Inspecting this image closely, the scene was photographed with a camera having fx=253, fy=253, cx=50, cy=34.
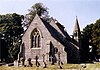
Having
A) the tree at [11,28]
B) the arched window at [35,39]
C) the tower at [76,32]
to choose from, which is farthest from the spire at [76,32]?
the tree at [11,28]

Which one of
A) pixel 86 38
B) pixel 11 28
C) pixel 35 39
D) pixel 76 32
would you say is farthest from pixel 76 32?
pixel 11 28

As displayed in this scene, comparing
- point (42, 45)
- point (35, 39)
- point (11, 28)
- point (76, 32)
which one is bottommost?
point (42, 45)

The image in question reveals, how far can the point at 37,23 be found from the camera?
5869cm

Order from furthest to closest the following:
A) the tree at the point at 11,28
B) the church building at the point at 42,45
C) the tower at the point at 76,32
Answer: the tree at the point at 11,28 → the tower at the point at 76,32 → the church building at the point at 42,45

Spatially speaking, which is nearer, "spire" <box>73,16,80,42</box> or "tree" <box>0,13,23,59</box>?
"spire" <box>73,16,80,42</box>

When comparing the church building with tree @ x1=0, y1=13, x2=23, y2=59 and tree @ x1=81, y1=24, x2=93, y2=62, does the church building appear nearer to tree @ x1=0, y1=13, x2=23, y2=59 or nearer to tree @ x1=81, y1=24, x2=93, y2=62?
tree @ x1=0, y1=13, x2=23, y2=59

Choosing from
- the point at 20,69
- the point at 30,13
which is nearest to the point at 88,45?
the point at 30,13

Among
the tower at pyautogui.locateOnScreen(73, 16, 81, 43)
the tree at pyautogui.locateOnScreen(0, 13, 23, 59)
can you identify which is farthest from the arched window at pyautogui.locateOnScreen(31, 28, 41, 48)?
the tree at pyautogui.locateOnScreen(0, 13, 23, 59)

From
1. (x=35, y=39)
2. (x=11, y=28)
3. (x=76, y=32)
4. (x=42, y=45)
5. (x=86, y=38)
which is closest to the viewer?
(x=42, y=45)

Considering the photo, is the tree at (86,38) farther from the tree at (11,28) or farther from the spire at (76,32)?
the tree at (11,28)

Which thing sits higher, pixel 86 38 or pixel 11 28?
pixel 11 28

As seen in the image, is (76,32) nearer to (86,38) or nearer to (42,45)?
(86,38)

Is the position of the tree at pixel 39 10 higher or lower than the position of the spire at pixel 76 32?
higher

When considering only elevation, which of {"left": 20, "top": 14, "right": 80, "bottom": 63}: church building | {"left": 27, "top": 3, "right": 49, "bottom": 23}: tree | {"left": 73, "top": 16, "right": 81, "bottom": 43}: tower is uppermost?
{"left": 27, "top": 3, "right": 49, "bottom": 23}: tree
